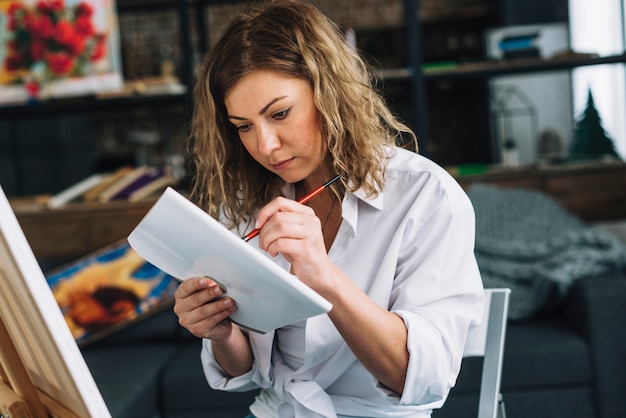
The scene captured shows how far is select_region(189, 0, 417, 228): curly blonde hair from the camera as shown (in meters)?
1.23

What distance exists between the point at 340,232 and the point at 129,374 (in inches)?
54.4

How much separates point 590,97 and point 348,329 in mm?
2495

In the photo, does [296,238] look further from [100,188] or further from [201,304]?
[100,188]

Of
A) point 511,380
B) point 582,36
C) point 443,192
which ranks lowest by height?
point 511,380

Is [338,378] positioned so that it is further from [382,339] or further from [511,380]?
[511,380]

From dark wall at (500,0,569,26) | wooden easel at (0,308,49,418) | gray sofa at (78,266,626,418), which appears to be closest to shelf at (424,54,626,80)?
gray sofa at (78,266,626,418)

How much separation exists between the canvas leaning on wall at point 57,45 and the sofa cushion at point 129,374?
1.09m

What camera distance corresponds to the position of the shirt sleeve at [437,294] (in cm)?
113

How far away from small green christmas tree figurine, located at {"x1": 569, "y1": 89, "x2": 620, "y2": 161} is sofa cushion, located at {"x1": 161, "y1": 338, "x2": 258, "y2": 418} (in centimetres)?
188

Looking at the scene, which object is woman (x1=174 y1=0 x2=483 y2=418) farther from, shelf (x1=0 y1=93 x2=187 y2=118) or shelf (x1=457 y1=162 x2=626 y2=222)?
shelf (x1=457 y1=162 x2=626 y2=222)

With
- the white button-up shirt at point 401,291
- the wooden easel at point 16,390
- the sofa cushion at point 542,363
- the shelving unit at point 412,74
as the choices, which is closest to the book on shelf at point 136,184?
the shelving unit at point 412,74

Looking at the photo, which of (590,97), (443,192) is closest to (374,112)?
(443,192)

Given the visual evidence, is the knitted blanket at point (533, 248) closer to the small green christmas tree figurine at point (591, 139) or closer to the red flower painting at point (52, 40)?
the small green christmas tree figurine at point (591, 139)

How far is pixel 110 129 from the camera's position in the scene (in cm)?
688
